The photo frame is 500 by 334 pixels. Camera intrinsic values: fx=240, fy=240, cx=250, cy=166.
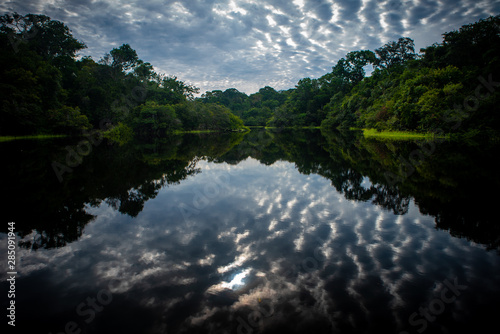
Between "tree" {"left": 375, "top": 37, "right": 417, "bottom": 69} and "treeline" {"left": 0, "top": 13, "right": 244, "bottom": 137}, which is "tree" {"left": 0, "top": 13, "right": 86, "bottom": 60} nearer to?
"treeline" {"left": 0, "top": 13, "right": 244, "bottom": 137}

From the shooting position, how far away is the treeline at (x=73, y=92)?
29.2 meters

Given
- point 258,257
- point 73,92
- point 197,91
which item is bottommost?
point 258,257

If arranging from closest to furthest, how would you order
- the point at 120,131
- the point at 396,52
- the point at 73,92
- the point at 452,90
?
1. the point at 452,90
2. the point at 73,92
3. the point at 120,131
4. the point at 396,52

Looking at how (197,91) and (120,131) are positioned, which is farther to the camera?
(197,91)

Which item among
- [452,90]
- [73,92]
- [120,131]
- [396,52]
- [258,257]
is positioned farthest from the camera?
[396,52]

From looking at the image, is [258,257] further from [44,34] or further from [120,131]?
[44,34]

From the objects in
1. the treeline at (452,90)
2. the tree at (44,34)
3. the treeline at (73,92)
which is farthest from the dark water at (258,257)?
the tree at (44,34)

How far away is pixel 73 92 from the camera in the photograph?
42438 mm

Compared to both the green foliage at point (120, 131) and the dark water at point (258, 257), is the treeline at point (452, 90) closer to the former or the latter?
the dark water at point (258, 257)

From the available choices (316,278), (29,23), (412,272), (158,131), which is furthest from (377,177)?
(29,23)

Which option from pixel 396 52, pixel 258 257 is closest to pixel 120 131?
pixel 258 257

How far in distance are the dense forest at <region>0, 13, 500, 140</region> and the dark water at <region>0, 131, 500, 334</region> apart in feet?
60.8

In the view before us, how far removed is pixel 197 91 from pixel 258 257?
85.4 metres

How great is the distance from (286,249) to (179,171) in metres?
9.44
